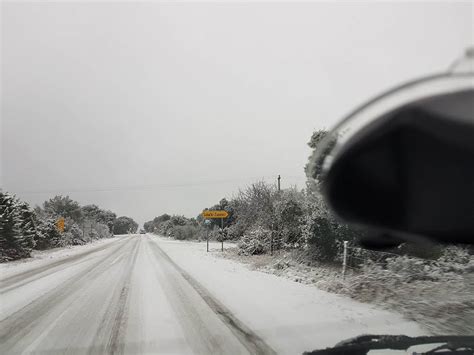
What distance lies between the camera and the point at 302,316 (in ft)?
20.1

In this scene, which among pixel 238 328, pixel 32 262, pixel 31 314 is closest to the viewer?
pixel 238 328

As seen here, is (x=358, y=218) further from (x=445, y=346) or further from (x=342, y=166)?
(x=445, y=346)

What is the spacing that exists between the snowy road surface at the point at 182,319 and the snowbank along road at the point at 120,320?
0.04 feet

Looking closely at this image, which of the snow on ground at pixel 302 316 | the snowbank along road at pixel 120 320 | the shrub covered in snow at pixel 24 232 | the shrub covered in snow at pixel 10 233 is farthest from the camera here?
the shrub covered in snow at pixel 24 232

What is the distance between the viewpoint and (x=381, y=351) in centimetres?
390

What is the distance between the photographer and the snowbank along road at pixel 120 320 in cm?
473

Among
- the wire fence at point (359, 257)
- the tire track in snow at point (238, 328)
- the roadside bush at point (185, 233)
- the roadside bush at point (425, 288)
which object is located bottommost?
the tire track in snow at point (238, 328)

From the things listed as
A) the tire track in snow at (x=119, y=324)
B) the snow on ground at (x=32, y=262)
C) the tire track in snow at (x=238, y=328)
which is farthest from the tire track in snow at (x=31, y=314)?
the snow on ground at (x=32, y=262)

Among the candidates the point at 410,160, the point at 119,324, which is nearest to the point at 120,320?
the point at 119,324

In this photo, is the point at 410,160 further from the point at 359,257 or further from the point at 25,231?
the point at 25,231

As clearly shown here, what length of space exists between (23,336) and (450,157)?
17.9 feet

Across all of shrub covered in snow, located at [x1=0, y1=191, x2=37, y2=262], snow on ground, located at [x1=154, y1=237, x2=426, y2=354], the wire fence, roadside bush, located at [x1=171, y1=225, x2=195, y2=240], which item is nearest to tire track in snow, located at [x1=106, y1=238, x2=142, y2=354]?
snow on ground, located at [x1=154, y1=237, x2=426, y2=354]

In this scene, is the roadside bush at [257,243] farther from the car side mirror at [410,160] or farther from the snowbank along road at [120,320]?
the car side mirror at [410,160]

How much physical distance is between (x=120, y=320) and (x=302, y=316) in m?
2.76
